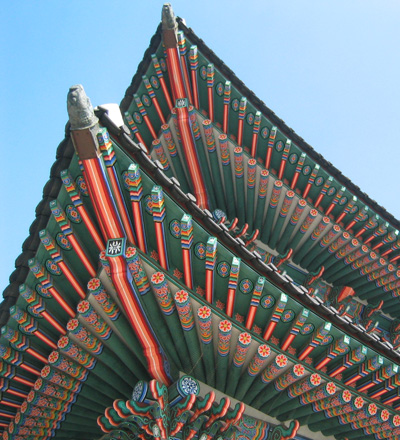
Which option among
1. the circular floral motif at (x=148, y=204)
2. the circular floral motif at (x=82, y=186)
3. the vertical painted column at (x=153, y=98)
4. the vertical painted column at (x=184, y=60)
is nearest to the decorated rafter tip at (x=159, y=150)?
the vertical painted column at (x=153, y=98)

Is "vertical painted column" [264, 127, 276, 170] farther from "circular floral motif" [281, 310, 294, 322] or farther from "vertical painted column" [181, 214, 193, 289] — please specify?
"vertical painted column" [181, 214, 193, 289]

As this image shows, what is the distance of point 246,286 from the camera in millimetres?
6402

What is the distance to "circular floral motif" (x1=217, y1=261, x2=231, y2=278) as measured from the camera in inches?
247

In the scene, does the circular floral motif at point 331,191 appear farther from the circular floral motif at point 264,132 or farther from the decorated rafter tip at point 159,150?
the decorated rafter tip at point 159,150

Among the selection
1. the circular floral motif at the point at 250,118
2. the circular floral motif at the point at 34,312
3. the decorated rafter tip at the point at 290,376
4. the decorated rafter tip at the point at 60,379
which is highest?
the circular floral motif at the point at 250,118

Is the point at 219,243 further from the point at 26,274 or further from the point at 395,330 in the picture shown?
the point at 395,330

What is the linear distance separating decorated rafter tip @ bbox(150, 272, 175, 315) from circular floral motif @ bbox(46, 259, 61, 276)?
165 centimetres

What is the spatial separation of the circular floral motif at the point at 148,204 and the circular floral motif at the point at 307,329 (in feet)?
9.86

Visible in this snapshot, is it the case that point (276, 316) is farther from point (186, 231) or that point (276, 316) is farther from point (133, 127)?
point (133, 127)

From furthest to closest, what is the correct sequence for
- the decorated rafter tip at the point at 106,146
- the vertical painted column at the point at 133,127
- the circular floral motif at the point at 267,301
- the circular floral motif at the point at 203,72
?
the vertical painted column at the point at 133,127
the circular floral motif at the point at 203,72
the circular floral motif at the point at 267,301
the decorated rafter tip at the point at 106,146

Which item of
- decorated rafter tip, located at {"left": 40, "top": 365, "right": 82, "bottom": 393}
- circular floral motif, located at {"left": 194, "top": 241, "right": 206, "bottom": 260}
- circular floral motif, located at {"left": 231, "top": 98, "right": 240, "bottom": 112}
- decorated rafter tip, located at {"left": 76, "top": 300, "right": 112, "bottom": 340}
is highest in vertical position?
circular floral motif, located at {"left": 231, "top": 98, "right": 240, "bottom": 112}

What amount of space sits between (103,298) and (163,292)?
3.20 ft

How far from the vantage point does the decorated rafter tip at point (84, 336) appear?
21.3ft

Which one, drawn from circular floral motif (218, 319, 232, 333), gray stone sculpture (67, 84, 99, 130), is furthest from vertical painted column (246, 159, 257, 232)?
gray stone sculpture (67, 84, 99, 130)
